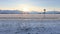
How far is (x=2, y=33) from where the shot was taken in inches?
324

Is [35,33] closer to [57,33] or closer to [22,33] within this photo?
[22,33]

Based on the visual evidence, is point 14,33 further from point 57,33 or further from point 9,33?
point 57,33

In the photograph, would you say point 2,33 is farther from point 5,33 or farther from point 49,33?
point 49,33

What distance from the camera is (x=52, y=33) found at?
826 cm

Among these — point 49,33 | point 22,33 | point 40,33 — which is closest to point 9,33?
point 22,33

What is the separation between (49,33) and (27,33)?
4.97 ft

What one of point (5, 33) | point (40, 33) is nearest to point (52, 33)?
point (40, 33)

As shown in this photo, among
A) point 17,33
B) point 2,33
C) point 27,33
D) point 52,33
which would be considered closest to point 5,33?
point 2,33

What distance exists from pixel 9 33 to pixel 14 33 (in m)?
0.36

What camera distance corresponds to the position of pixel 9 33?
27.2ft

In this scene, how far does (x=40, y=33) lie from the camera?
27.3ft

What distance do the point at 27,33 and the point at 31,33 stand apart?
277 millimetres

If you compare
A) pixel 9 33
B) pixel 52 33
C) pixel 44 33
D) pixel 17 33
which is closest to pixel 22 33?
pixel 17 33

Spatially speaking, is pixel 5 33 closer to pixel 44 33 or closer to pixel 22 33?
pixel 22 33
